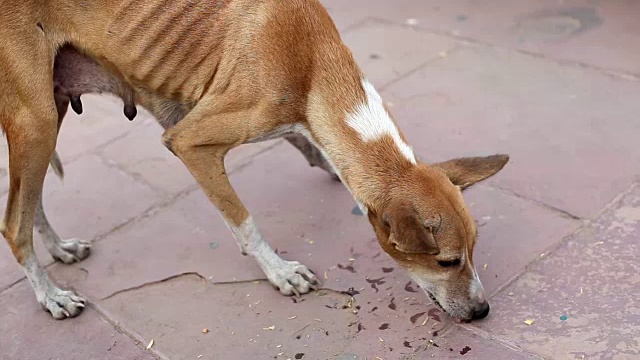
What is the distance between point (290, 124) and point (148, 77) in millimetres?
798

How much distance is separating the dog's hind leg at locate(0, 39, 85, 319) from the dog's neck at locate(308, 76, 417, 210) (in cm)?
131

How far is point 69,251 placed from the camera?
489cm

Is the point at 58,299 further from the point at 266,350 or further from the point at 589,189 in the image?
the point at 589,189

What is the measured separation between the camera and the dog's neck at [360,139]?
4.01 metres

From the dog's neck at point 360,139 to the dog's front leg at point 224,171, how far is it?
314mm

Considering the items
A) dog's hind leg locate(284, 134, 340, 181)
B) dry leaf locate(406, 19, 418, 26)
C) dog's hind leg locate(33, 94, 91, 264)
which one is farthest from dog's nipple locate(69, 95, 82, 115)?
dry leaf locate(406, 19, 418, 26)

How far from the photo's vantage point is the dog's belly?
430 centimetres

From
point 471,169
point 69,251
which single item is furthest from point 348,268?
point 69,251

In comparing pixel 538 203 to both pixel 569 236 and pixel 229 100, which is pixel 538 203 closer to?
pixel 569 236

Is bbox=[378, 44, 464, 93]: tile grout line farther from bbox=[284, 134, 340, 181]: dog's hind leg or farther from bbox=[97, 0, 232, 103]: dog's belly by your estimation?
bbox=[97, 0, 232, 103]: dog's belly

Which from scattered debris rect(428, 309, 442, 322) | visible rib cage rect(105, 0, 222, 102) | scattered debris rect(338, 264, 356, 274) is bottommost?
scattered debris rect(338, 264, 356, 274)

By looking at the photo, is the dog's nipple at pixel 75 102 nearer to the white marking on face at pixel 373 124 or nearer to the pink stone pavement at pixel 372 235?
the pink stone pavement at pixel 372 235

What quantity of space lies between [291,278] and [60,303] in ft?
4.00

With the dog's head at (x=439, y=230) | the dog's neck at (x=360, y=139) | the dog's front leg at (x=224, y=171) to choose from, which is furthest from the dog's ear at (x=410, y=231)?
the dog's front leg at (x=224, y=171)
